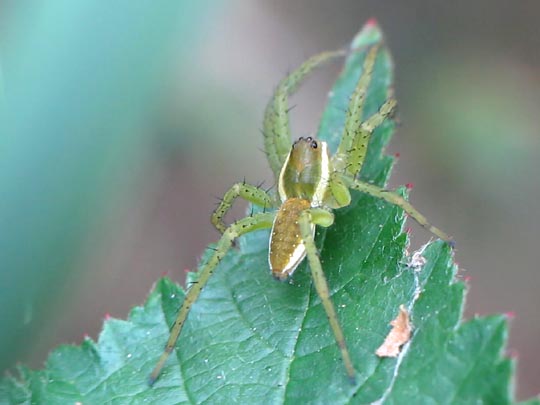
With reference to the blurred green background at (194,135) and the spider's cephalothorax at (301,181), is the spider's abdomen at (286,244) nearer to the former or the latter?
the spider's cephalothorax at (301,181)

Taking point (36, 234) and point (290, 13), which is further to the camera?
point (290, 13)

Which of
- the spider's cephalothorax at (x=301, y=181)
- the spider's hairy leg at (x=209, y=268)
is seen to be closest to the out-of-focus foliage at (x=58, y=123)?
the spider's hairy leg at (x=209, y=268)

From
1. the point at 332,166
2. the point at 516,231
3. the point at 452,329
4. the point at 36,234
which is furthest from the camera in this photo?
the point at 516,231

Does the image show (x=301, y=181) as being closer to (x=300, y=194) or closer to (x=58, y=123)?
(x=300, y=194)

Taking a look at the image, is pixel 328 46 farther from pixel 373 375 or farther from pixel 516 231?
pixel 373 375

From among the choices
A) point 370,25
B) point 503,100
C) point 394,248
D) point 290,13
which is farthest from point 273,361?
point 290,13

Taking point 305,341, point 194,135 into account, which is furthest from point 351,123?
point 194,135
